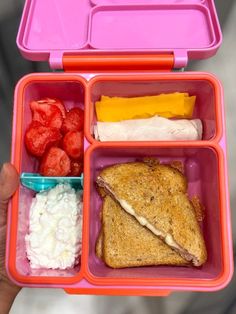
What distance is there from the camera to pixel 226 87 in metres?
1.23

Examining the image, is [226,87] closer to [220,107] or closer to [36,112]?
[220,107]

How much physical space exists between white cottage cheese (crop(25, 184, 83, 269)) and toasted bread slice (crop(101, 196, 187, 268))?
0.24 ft

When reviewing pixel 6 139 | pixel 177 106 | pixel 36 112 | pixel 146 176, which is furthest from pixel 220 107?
pixel 6 139

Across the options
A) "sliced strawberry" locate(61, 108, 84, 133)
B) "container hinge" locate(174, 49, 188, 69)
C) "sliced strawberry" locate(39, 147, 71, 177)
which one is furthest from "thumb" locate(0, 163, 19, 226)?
"container hinge" locate(174, 49, 188, 69)

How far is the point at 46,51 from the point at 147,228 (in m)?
0.50

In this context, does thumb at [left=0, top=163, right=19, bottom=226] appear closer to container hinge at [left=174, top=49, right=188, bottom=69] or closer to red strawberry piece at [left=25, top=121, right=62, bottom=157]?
red strawberry piece at [left=25, top=121, right=62, bottom=157]

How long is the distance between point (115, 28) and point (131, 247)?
0.55m

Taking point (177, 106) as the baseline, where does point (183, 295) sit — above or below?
below

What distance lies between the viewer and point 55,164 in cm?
98

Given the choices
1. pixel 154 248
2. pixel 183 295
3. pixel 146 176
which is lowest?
pixel 183 295

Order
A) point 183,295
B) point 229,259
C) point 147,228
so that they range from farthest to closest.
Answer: point 183,295 < point 147,228 < point 229,259

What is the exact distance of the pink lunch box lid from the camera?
1.00 meters

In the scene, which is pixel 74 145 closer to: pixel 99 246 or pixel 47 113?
pixel 47 113

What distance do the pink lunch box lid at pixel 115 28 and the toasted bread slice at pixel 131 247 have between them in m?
0.41
